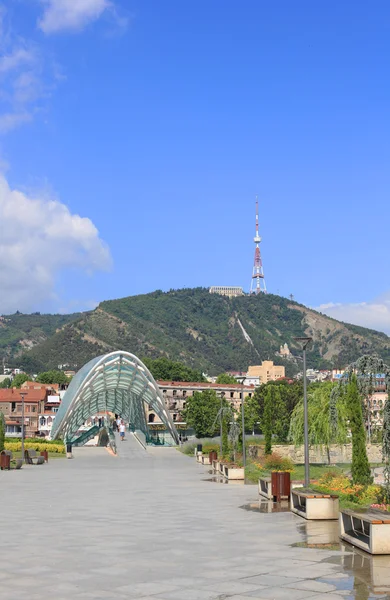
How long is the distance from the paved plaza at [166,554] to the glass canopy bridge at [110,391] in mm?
49645

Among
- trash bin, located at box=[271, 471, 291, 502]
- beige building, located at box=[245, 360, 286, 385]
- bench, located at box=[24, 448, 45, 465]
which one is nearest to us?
trash bin, located at box=[271, 471, 291, 502]

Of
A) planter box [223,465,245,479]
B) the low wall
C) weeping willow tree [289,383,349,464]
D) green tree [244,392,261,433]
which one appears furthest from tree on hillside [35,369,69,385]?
planter box [223,465,245,479]

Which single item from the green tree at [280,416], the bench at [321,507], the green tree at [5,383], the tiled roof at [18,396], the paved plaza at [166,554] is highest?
the green tree at [5,383]

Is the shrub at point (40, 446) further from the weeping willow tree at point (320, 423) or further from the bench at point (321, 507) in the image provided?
the bench at point (321, 507)

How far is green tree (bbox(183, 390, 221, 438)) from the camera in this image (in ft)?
298

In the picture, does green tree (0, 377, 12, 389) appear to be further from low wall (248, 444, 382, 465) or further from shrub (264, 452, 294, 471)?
shrub (264, 452, 294, 471)

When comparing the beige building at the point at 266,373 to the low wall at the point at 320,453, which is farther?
the beige building at the point at 266,373

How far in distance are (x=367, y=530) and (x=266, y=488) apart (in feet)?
27.9

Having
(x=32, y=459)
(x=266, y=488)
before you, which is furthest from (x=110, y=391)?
(x=266, y=488)

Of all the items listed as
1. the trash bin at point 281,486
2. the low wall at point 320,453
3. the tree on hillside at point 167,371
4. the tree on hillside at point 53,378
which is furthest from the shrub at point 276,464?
the tree on hillside at point 53,378

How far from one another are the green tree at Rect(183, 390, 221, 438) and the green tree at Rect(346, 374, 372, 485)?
72163mm

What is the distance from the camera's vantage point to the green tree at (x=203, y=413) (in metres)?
90.9

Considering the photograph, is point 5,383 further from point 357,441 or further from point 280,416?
point 357,441

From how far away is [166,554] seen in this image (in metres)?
10.6
